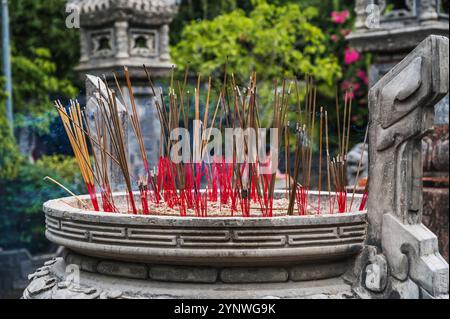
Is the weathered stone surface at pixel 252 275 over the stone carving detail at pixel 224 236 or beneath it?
beneath


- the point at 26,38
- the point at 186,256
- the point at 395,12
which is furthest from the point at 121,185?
the point at 26,38

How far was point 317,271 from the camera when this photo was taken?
2367 mm

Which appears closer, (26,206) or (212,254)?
(212,254)

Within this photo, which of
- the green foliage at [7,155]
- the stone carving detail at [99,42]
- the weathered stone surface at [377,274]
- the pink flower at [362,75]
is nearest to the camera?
the weathered stone surface at [377,274]

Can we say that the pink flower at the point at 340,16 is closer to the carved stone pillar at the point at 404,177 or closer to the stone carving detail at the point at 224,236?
the carved stone pillar at the point at 404,177

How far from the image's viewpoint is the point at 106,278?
246cm

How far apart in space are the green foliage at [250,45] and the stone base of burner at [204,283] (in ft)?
21.3

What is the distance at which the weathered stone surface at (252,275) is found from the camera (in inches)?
90.0

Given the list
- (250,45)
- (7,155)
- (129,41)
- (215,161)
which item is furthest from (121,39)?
(215,161)

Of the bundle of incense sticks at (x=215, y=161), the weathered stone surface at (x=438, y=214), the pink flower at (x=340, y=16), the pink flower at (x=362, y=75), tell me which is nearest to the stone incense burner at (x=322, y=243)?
the bundle of incense sticks at (x=215, y=161)

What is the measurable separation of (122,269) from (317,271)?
68 centimetres

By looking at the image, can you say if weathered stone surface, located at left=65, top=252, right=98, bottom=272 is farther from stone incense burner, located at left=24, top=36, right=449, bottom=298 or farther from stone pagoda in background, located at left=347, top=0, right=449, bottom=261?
stone pagoda in background, located at left=347, top=0, right=449, bottom=261

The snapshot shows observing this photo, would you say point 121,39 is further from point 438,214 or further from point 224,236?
point 224,236

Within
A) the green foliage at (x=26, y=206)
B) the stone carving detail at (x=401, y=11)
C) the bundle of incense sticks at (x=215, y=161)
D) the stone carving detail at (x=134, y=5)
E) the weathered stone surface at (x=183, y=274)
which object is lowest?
the green foliage at (x=26, y=206)
